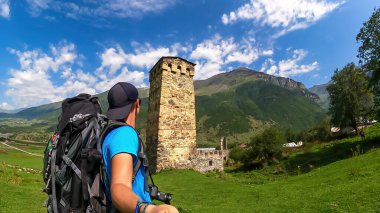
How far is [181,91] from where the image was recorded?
28.6 metres

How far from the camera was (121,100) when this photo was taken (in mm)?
3330

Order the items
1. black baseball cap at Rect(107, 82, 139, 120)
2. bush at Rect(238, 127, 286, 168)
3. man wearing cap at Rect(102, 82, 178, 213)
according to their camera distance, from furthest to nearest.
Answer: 1. bush at Rect(238, 127, 286, 168)
2. black baseball cap at Rect(107, 82, 139, 120)
3. man wearing cap at Rect(102, 82, 178, 213)

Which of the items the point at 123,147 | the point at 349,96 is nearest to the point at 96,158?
the point at 123,147

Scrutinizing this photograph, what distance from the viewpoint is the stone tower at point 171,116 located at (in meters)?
27.1

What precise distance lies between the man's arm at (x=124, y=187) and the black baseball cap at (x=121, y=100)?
626 millimetres

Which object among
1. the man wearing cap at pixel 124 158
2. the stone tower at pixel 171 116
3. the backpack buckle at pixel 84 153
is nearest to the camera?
the man wearing cap at pixel 124 158

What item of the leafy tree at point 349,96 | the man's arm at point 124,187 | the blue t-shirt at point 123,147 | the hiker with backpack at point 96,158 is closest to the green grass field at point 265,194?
the blue t-shirt at point 123,147

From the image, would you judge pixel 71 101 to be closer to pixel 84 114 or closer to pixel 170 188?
pixel 84 114

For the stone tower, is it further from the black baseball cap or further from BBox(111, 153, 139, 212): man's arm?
BBox(111, 153, 139, 212): man's arm

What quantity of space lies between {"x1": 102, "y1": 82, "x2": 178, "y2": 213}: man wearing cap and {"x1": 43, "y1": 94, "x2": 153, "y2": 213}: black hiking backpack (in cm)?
10

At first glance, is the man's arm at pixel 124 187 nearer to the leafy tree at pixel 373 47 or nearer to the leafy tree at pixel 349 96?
the leafy tree at pixel 373 47

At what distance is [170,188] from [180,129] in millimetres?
8456

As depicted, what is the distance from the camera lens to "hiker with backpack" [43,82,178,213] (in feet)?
9.29

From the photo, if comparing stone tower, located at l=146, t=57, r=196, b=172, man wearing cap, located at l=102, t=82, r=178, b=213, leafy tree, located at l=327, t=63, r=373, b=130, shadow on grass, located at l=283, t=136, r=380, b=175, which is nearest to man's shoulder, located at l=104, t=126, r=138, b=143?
man wearing cap, located at l=102, t=82, r=178, b=213
